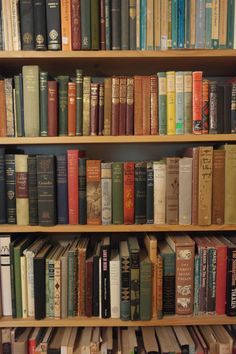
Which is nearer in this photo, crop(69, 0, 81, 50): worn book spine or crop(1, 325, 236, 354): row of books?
crop(69, 0, 81, 50): worn book spine

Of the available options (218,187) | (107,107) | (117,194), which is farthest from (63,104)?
(218,187)

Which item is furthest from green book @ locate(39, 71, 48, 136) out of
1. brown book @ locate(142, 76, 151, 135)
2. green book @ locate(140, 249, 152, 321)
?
green book @ locate(140, 249, 152, 321)

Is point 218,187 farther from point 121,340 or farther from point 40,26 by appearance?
point 40,26

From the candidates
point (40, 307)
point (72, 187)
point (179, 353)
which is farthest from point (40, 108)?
point (179, 353)

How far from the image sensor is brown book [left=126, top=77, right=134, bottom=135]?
3.17 feet

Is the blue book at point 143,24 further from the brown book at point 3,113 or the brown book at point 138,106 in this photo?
the brown book at point 3,113

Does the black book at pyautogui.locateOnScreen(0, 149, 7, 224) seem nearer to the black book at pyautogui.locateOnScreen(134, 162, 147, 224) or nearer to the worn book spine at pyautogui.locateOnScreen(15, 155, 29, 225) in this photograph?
the worn book spine at pyautogui.locateOnScreen(15, 155, 29, 225)

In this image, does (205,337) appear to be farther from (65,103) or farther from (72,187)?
(65,103)

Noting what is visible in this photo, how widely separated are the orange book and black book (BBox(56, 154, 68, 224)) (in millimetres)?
357

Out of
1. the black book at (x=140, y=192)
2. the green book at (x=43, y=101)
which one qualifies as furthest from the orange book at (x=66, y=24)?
the black book at (x=140, y=192)

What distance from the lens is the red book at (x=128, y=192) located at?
0.99 metres

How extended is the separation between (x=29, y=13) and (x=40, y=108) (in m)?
0.30

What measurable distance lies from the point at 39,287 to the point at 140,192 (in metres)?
0.48

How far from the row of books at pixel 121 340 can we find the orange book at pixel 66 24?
101 centimetres
